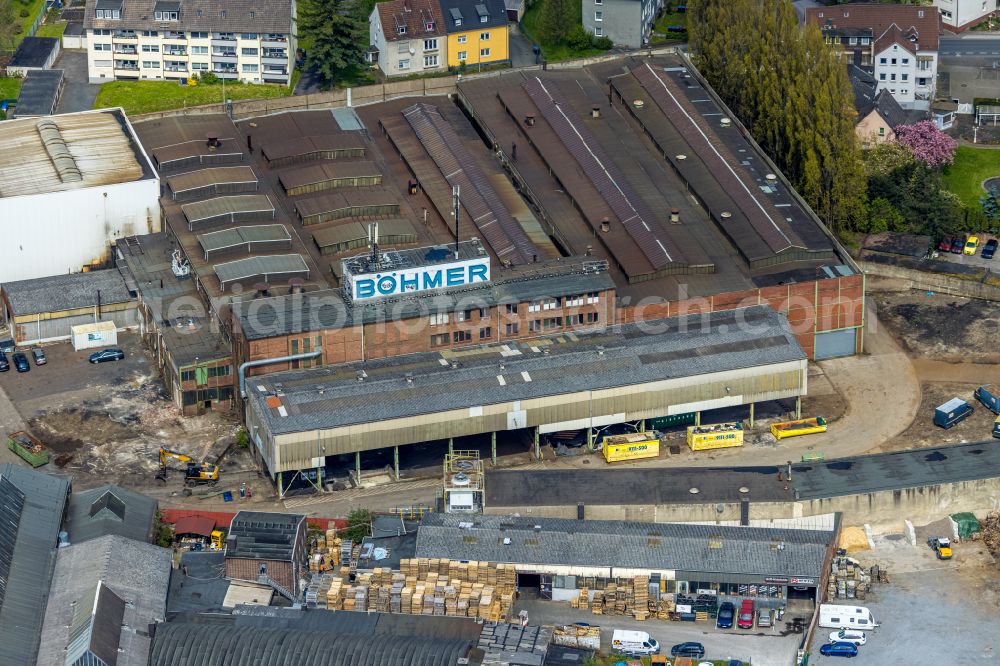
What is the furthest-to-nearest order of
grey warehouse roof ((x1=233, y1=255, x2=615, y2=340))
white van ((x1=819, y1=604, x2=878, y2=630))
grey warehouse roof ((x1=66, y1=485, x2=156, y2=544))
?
grey warehouse roof ((x1=233, y1=255, x2=615, y2=340))
grey warehouse roof ((x1=66, y1=485, x2=156, y2=544))
white van ((x1=819, y1=604, x2=878, y2=630))

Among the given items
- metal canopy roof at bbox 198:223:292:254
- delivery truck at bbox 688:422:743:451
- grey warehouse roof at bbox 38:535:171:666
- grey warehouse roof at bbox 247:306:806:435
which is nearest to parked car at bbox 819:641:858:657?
delivery truck at bbox 688:422:743:451

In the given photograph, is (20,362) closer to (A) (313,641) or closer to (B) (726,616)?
(A) (313,641)

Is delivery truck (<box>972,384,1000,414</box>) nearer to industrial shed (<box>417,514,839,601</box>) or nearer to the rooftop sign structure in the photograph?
industrial shed (<box>417,514,839,601</box>)

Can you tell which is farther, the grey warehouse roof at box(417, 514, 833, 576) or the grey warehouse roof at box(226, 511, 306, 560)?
the grey warehouse roof at box(226, 511, 306, 560)

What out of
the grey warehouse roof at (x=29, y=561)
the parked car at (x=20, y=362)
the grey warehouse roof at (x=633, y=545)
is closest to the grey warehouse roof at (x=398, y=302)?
the parked car at (x=20, y=362)

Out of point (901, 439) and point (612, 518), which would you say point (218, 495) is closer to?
point (612, 518)

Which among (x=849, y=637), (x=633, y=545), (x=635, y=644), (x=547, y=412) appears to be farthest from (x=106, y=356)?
(x=849, y=637)
